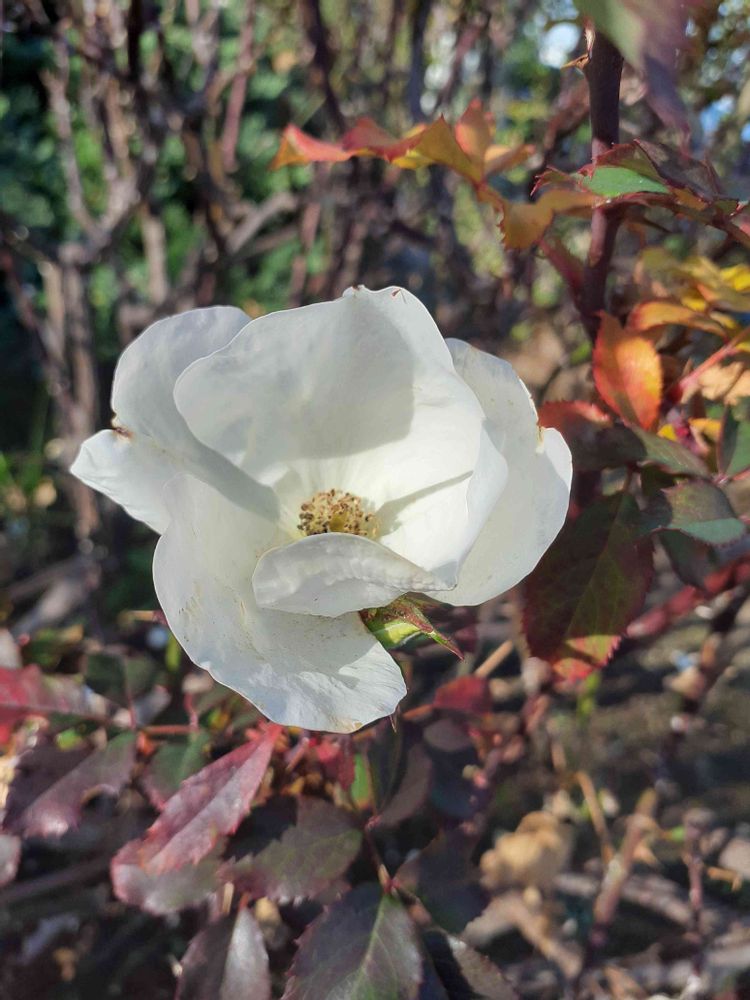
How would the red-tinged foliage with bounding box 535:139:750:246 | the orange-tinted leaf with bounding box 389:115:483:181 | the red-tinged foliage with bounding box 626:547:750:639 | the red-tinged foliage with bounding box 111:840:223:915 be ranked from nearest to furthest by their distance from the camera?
the red-tinged foliage with bounding box 535:139:750:246
the orange-tinted leaf with bounding box 389:115:483:181
the red-tinged foliage with bounding box 111:840:223:915
the red-tinged foliage with bounding box 626:547:750:639

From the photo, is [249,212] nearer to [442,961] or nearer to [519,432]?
[519,432]

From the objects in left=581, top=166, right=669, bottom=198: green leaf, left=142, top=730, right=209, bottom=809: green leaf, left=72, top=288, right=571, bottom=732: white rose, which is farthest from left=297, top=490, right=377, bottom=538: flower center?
left=581, top=166, right=669, bottom=198: green leaf

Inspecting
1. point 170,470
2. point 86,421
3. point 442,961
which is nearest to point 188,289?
point 86,421

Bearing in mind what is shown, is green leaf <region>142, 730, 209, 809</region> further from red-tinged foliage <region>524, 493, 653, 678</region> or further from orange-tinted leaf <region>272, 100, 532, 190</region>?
orange-tinted leaf <region>272, 100, 532, 190</region>

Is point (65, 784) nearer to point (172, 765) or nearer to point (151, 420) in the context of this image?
point (172, 765)

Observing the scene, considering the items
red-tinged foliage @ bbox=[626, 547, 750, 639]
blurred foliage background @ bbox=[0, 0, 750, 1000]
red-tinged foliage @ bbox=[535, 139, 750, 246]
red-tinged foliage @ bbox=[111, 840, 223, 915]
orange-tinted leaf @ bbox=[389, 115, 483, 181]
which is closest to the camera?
red-tinged foliage @ bbox=[535, 139, 750, 246]

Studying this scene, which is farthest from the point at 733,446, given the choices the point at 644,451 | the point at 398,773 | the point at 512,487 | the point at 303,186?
the point at 303,186

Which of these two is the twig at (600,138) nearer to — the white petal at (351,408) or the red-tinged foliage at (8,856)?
the white petal at (351,408)

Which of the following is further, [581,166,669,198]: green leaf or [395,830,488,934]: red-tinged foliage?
[395,830,488,934]: red-tinged foliage
